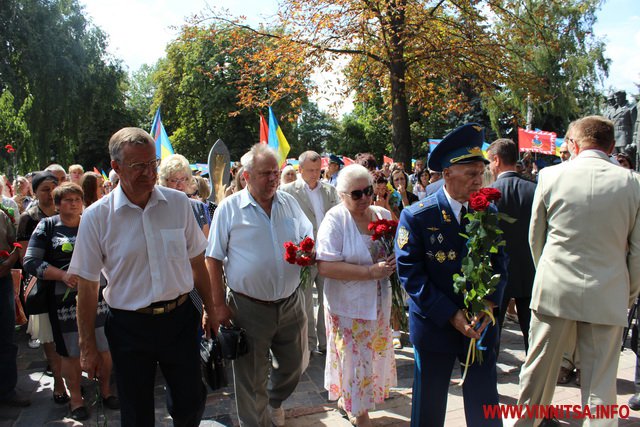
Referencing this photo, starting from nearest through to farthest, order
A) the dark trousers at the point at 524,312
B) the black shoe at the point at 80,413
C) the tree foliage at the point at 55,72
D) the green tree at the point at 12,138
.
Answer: the black shoe at the point at 80,413
the dark trousers at the point at 524,312
the tree foliage at the point at 55,72
the green tree at the point at 12,138

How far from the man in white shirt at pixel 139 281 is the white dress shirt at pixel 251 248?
429 millimetres

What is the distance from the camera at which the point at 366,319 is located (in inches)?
143

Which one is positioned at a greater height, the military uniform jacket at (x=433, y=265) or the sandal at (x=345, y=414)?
the military uniform jacket at (x=433, y=265)

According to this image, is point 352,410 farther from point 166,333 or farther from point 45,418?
point 45,418

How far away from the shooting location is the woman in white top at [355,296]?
363cm

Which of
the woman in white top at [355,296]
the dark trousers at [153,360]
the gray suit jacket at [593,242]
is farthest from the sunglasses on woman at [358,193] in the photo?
the dark trousers at [153,360]

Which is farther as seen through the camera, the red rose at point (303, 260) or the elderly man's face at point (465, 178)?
the red rose at point (303, 260)

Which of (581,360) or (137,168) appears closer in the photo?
(137,168)

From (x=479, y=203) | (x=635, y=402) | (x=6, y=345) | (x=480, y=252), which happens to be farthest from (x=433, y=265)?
(x=6, y=345)

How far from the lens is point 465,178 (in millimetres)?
2982

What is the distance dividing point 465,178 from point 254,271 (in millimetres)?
1563

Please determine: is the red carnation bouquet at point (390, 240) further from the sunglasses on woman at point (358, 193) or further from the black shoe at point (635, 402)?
the black shoe at point (635, 402)

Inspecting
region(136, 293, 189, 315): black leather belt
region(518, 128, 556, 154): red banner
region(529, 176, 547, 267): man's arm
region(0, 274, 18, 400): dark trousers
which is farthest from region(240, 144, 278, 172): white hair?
region(518, 128, 556, 154): red banner

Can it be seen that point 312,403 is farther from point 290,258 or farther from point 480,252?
point 480,252
